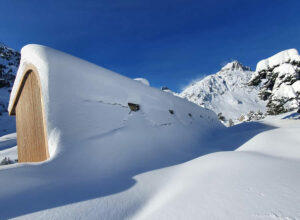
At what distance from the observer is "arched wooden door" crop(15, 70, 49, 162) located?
11.5 ft

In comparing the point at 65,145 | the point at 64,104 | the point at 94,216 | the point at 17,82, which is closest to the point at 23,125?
the point at 17,82

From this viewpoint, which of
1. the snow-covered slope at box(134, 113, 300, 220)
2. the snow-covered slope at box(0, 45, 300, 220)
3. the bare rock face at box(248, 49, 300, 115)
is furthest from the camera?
the bare rock face at box(248, 49, 300, 115)

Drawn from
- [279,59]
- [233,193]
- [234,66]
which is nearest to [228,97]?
[234,66]

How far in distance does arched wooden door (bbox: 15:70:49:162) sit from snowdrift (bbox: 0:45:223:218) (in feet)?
1.14

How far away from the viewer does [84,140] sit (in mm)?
2555

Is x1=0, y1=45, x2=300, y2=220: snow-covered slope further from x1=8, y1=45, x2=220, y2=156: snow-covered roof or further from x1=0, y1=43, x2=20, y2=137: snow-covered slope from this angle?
x1=0, y1=43, x2=20, y2=137: snow-covered slope

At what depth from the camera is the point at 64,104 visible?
8.64ft

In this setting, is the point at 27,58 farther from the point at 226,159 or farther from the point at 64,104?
the point at 226,159

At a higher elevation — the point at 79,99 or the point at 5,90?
the point at 5,90

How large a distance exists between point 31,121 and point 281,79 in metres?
9.52

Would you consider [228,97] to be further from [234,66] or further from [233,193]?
[233,193]

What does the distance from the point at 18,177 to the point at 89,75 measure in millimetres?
2237

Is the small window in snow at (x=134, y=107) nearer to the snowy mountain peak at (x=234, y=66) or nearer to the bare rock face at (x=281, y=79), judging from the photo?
the bare rock face at (x=281, y=79)

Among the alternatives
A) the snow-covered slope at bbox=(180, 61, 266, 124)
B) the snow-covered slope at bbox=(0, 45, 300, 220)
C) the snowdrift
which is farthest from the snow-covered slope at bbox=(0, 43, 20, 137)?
the snow-covered slope at bbox=(180, 61, 266, 124)
